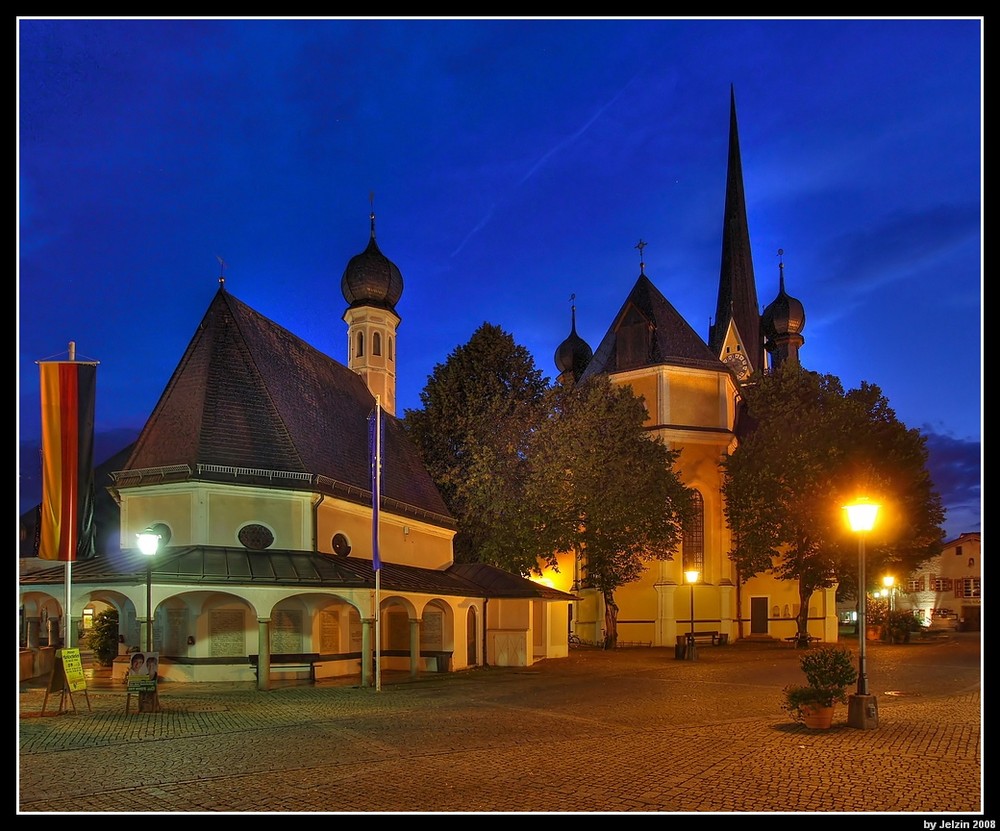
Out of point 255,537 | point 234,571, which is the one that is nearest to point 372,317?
point 255,537

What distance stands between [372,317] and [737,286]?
38058 millimetres

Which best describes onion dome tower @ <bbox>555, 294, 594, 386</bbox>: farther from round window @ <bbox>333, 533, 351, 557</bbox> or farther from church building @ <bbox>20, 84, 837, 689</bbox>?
round window @ <bbox>333, 533, 351, 557</bbox>

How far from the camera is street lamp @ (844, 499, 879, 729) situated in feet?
47.2

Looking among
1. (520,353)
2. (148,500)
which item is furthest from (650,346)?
(148,500)

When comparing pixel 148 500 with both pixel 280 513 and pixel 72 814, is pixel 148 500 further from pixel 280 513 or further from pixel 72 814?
pixel 72 814

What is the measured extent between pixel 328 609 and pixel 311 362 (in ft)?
32.9

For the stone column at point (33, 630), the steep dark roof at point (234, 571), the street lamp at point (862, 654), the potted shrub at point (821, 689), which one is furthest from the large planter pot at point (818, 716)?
the stone column at point (33, 630)

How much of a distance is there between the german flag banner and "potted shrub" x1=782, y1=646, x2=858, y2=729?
12623 millimetres

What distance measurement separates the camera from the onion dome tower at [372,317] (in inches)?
1695

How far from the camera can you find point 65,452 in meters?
16.0

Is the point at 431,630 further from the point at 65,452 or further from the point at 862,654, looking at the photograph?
the point at 862,654

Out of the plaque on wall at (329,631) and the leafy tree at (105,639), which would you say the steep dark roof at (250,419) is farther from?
the leafy tree at (105,639)

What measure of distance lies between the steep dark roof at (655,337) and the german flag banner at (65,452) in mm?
33675

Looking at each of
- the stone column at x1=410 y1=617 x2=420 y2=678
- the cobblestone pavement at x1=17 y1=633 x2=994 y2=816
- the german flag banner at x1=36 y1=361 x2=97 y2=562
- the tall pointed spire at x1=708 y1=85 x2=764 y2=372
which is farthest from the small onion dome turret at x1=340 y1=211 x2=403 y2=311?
the tall pointed spire at x1=708 y1=85 x2=764 y2=372
